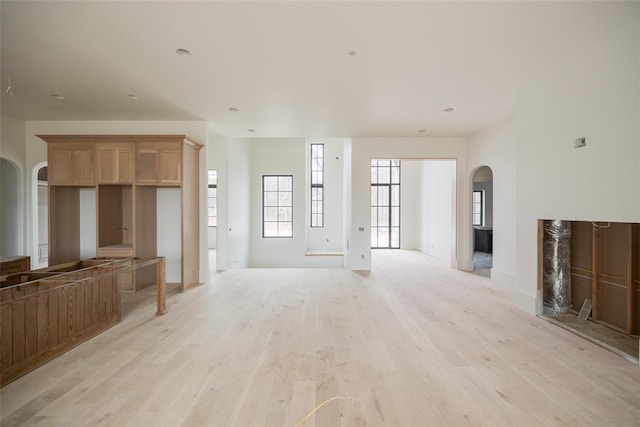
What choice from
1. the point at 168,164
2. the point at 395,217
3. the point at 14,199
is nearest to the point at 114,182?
the point at 168,164

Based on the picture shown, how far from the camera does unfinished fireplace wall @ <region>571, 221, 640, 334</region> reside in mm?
2711

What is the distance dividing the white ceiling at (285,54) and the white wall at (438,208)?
8.67 feet

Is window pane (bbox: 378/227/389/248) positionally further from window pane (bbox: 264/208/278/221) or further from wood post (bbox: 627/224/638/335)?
wood post (bbox: 627/224/638/335)

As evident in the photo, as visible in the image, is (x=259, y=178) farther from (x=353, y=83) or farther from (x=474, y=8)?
(x=474, y=8)

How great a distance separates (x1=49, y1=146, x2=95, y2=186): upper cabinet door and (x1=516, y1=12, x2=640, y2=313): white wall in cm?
617

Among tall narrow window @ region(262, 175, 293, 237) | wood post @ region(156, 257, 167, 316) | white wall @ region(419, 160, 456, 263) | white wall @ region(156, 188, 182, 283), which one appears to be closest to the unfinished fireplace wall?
white wall @ region(419, 160, 456, 263)

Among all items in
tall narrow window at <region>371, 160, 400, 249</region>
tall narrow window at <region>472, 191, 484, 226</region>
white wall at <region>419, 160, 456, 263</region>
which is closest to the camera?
white wall at <region>419, 160, 456, 263</region>

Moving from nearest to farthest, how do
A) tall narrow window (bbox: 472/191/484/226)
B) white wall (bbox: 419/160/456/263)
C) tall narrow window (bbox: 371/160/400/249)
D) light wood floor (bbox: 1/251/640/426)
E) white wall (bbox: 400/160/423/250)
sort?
light wood floor (bbox: 1/251/640/426)
white wall (bbox: 419/160/456/263)
tall narrow window (bbox: 472/191/484/226)
white wall (bbox: 400/160/423/250)
tall narrow window (bbox: 371/160/400/249)

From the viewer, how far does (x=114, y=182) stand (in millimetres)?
4109

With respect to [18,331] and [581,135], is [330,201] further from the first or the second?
[18,331]

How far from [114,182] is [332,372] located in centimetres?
418

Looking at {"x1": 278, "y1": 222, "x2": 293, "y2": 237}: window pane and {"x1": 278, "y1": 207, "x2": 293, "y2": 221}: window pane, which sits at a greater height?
{"x1": 278, "y1": 207, "x2": 293, "y2": 221}: window pane

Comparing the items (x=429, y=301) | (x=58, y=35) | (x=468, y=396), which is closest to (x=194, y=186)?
(x=58, y=35)

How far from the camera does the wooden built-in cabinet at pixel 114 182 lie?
409 centimetres
